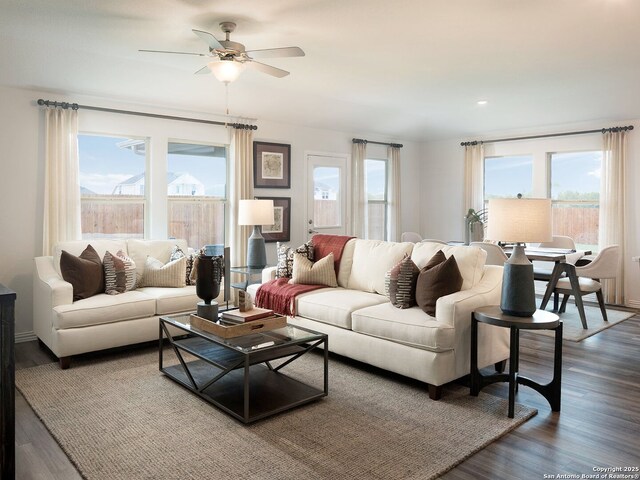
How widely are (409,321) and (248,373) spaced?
3.92 ft

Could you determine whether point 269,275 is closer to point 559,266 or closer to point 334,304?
point 334,304

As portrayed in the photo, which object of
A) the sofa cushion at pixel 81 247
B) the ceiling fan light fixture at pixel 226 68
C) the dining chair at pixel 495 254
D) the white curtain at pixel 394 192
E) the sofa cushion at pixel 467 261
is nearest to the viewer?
the ceiling fan light fixture at pixel 226 68

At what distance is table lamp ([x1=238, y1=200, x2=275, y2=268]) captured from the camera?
5582 millimetres

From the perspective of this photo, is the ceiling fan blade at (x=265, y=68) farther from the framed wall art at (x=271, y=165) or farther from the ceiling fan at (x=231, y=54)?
the framed wall art at (x=271, y=165)

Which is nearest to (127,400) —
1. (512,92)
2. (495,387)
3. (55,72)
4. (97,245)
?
(97,245)

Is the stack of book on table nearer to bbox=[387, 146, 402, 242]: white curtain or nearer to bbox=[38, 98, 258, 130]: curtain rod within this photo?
bbox=[38, 98, 258, 130]: curtain rod

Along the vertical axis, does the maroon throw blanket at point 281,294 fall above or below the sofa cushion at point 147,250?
below

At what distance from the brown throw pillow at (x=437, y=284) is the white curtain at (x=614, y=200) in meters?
3.87

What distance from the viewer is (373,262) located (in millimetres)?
4570

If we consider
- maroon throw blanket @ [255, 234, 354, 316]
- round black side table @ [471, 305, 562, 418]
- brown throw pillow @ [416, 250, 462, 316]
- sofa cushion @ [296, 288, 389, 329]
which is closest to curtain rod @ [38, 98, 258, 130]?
maroon throw blanket @ [255, 234, 354, 316]

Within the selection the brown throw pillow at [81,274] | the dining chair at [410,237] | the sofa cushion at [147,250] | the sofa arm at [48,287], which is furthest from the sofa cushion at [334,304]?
the dining chair at [410,237]

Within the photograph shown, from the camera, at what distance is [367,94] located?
5.95 m

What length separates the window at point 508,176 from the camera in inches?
293

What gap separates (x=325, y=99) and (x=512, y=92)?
2193 millimetres
